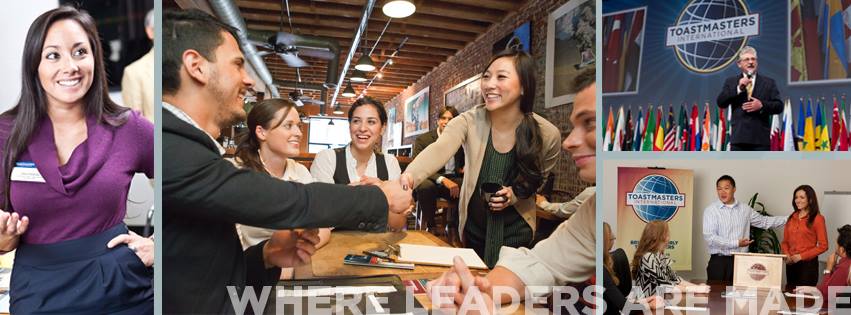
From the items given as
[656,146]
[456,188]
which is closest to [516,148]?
[456,188]

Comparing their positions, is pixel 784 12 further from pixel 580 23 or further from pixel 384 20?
pixel 384 20

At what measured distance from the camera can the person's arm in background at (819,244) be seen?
3.61 meters

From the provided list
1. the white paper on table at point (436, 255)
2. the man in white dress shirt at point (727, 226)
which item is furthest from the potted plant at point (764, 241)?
the white paper on table at point (436, 255)

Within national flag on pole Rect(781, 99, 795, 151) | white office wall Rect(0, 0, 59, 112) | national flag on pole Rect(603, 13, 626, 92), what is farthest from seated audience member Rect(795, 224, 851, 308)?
white office wall Rect(0, 0, 59, 112)

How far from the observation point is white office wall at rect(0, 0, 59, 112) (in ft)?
5.76

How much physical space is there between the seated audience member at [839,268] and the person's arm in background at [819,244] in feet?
0.24

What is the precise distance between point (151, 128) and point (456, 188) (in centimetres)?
102

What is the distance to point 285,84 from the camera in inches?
48.4

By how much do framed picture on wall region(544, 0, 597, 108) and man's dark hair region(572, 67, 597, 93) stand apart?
0.01 m

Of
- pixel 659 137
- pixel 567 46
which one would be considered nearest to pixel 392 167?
pixel 567 46

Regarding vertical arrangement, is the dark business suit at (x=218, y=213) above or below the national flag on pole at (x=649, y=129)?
below

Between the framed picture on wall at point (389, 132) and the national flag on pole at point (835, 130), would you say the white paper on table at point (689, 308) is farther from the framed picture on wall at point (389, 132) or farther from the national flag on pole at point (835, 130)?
the framed picture on wall at point (389, 132)

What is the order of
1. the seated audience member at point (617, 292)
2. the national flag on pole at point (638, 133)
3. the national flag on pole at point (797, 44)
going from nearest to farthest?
the seated audience member at point (617, 292) → the national flag on pole at point (797, 44) → the national flag on pole at point (638, 133)

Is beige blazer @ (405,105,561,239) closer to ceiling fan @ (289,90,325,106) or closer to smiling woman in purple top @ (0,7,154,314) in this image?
ceiling fan @ (289,90,325,106)
